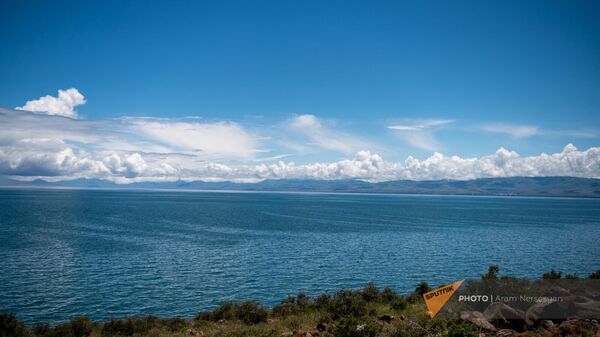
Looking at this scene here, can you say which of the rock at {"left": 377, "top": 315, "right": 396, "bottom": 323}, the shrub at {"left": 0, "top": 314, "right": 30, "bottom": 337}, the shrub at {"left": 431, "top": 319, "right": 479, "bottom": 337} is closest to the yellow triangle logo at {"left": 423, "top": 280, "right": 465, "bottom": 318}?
the shrub at {"left": 431, "top": 319, "right": 479, "bottom": 337}

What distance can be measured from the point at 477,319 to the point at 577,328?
4.44 m

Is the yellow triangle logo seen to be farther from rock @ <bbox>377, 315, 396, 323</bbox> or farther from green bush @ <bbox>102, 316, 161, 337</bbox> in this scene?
green bush @ <bbox>102, 316, 161, 337</bbox>

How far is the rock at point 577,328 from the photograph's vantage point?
56.4ft

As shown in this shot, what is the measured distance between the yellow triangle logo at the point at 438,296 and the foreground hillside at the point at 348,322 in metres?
0.84

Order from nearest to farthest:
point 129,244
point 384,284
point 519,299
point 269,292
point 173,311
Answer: point 519,299, point 173,311, point 269,292, point 384,284, point 129,244

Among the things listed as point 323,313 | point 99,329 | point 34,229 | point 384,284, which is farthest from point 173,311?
point 34,229

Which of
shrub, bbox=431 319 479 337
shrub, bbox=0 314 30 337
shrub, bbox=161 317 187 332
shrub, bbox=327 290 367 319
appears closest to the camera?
shrub, bbox=431 319 479 337

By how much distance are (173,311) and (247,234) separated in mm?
59018

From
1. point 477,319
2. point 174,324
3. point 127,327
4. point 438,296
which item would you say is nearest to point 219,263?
point 174,324

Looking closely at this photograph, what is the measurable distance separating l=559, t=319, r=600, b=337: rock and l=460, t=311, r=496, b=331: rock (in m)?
3.09

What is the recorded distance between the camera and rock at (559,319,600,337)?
17203mm

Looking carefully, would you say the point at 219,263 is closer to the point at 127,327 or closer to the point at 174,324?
the point at 174,324

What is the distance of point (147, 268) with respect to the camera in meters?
54.0

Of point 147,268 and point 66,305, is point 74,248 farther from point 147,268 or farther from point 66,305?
point 66,305
